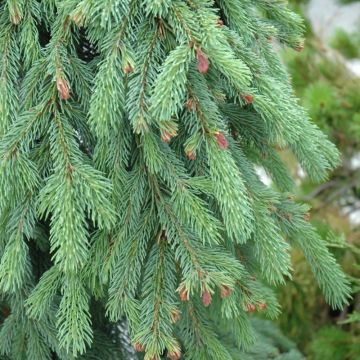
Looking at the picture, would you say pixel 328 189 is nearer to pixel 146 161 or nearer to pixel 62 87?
pixel 146 161

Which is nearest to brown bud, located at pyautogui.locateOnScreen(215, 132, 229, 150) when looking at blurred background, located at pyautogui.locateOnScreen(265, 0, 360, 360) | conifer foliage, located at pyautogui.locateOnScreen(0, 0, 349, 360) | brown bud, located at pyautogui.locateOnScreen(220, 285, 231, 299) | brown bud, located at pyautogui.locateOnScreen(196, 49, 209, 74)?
conifer foliage, located at pyautogui.locateOnScreen(0, 0, 349, 360)

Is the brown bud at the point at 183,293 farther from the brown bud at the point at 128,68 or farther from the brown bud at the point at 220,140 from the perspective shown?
the brown bud at the point at 128,68

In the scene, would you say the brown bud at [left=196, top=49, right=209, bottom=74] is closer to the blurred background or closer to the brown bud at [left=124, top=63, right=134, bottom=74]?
the brown bud at [left=124, top=63, right=134, bottom=74]

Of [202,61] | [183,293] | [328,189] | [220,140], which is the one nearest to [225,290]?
[183,293]

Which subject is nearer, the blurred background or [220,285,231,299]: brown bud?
[220,285,231,299]: brown bud

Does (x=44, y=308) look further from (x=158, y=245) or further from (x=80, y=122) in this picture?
(x=80, y=122)
